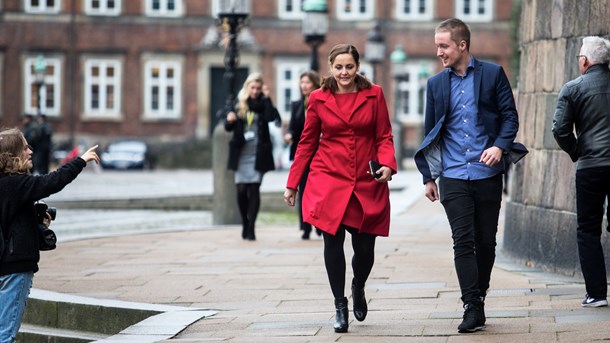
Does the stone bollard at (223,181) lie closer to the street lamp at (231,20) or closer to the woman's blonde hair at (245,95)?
the street lamp at (231,20)

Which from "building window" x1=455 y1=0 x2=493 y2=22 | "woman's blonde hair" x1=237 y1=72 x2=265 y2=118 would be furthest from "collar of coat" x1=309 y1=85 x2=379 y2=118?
"building window" x1=455 y1=0 x2=493 y2=22

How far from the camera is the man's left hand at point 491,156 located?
7910 mm

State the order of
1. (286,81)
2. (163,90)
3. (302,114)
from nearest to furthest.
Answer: (302,114) → (163,90) → (286,81)

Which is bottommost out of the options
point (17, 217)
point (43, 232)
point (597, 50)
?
point (43, 232)

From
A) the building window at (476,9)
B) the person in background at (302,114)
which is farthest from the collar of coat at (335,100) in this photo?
the building window at (476,9)

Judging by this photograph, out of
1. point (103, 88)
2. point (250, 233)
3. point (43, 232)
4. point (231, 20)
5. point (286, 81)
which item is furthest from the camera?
point (286, 81)

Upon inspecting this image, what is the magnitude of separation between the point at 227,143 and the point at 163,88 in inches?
1367

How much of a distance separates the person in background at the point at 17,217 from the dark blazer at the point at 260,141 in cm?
715

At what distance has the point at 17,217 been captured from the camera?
761 cm

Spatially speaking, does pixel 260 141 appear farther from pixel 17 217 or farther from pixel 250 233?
pixel 17 217

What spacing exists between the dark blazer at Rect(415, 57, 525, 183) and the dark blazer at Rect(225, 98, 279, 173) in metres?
6.63

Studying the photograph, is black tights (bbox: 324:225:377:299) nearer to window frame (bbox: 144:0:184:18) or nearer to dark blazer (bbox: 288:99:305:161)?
dark blazer (bbox: 288:99:305:161)

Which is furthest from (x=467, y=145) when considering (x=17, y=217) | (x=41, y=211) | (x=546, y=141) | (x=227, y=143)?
(x=227, y=143)

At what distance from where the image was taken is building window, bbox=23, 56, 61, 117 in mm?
50938
